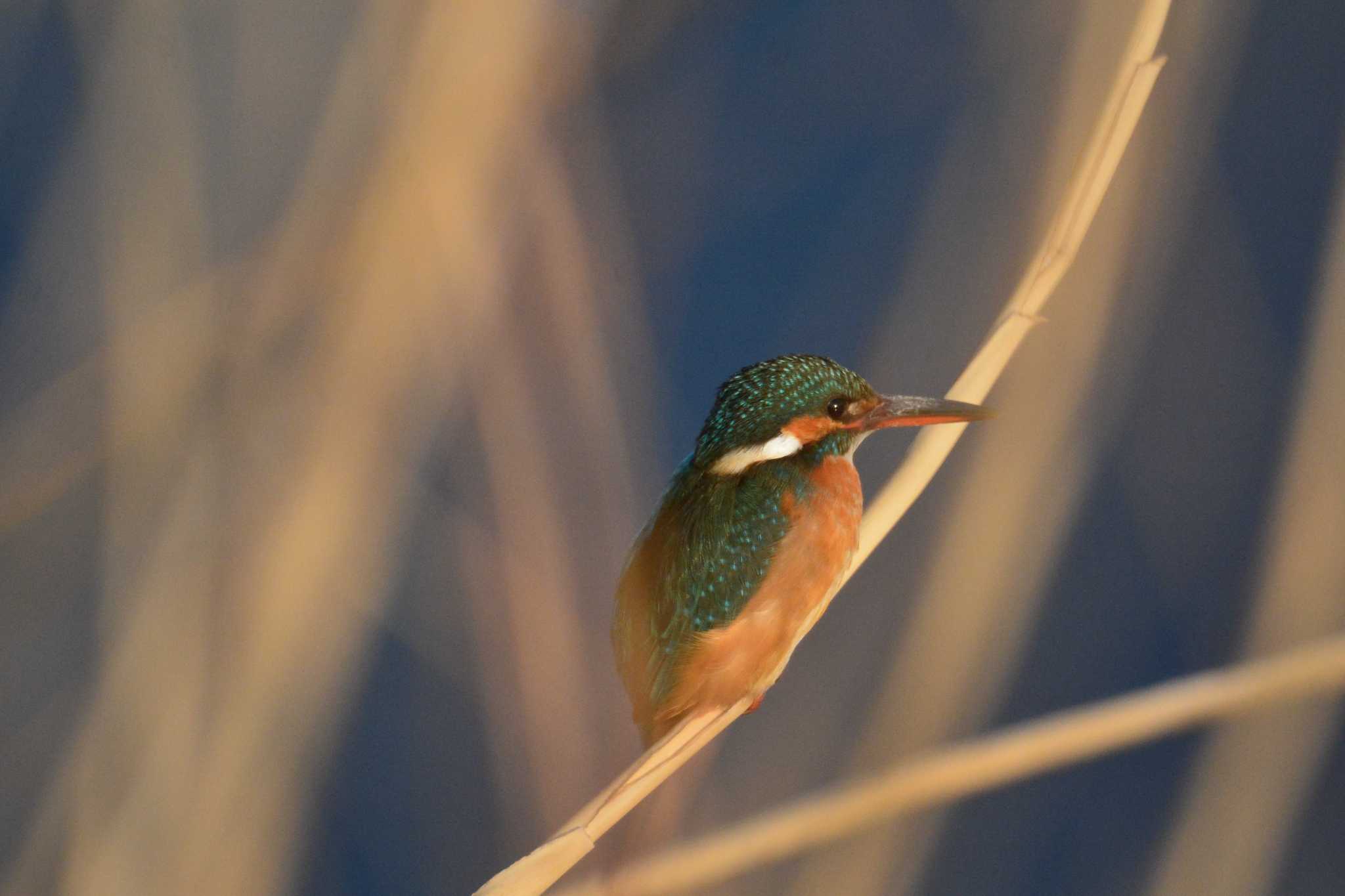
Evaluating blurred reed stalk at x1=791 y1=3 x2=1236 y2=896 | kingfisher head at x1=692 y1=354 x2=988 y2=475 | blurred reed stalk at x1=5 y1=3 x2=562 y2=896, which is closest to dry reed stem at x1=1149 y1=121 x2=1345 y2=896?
blurred reed stalk at x1=791 y1=3 x2=1236 y2=896

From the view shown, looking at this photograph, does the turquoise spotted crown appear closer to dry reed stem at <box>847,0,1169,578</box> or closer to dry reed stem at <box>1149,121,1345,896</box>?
dry reed stem at <box>847,0,1169,578</box>

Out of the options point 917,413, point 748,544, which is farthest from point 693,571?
point 917,413

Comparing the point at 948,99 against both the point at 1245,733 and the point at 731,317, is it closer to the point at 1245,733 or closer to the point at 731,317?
the point at 731,317

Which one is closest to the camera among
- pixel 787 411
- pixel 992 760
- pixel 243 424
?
pixel 992 760

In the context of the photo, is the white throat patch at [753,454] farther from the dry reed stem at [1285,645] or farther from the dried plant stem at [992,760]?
the dry reed stem at [1285,645]

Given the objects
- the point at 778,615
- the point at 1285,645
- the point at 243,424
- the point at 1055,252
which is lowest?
the point at 1285,645

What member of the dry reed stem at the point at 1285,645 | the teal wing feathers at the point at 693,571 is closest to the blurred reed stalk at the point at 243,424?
the teal wing feathers at the point at 693,571

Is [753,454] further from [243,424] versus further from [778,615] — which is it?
[243,424]

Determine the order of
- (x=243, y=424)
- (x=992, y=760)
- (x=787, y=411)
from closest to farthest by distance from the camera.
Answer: (x=992, y=760) → (x=243, y=424) → (x=787, y=411)
